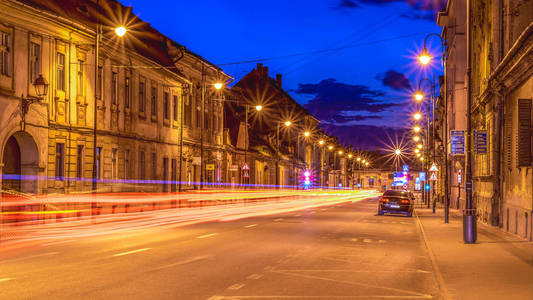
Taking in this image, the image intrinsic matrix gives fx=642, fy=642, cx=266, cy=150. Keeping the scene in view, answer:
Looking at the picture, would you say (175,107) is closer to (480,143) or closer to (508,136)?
(508,136)

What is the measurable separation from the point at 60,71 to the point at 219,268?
21.5 metres

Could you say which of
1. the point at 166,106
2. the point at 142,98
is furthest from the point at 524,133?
the point at 166,106

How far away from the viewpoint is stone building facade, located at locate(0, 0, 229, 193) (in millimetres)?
27688

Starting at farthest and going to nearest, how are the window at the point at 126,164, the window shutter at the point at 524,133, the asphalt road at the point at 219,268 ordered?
1. the window at the point at 126,164
2. the window shutter at the point at 524,133
3. the asphalt road at the point at 219,268

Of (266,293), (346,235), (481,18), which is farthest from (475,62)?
(266,293)

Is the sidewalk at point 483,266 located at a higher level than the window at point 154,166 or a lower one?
lower

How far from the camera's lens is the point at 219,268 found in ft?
40.6

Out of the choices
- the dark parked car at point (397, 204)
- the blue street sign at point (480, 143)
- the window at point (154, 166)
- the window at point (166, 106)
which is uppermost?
the window at point (166, 106)

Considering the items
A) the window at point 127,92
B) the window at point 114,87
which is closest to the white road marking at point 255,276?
the window at point 114,87

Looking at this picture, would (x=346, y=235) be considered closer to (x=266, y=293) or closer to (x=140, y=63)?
(x=266, y=293)

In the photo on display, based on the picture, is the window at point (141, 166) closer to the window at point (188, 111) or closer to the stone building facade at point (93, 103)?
the stone building facade at point (93, 103)

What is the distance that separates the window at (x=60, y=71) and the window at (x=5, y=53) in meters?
3.84

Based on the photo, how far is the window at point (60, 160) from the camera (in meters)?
30.7

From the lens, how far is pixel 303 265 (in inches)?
522
